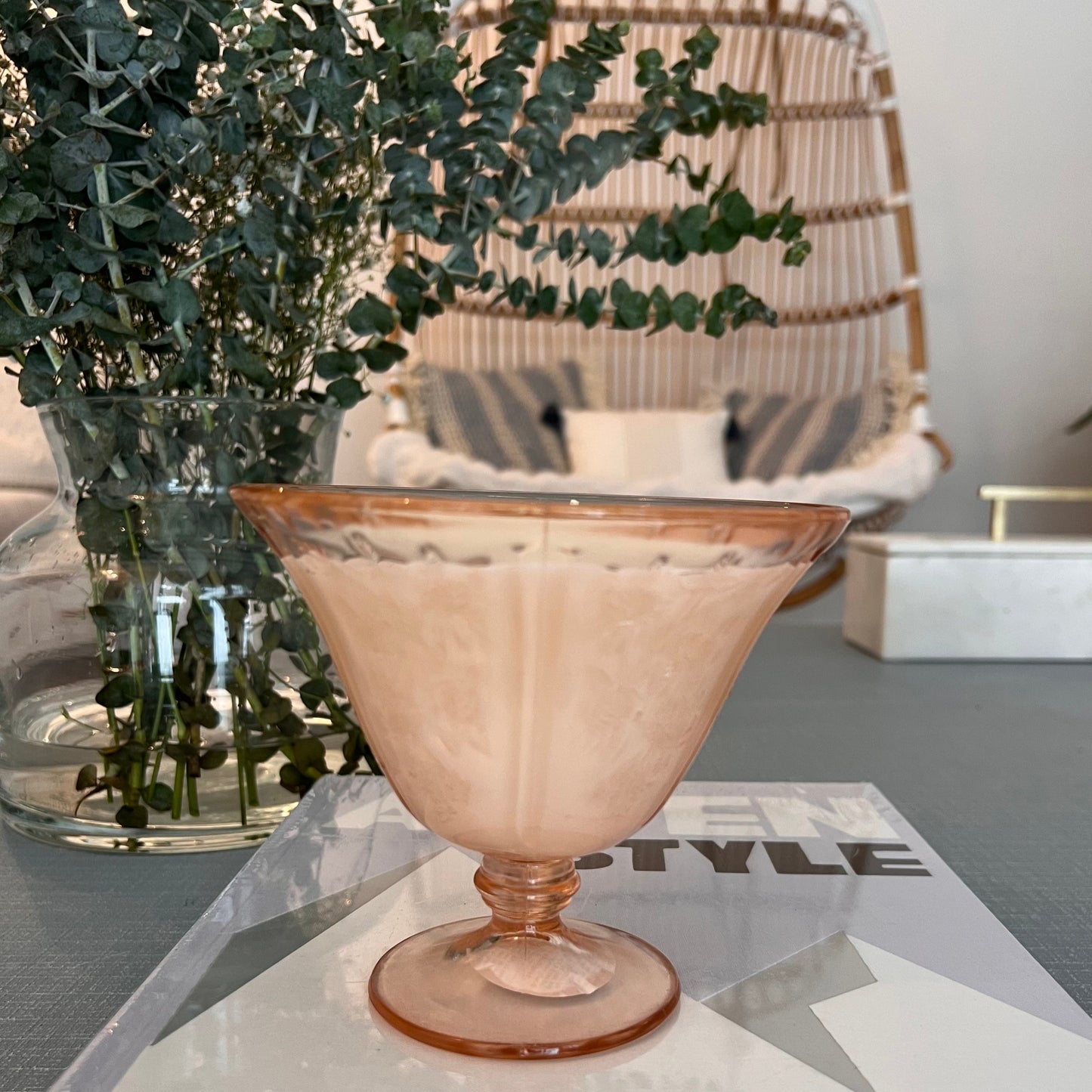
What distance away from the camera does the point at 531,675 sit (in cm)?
23

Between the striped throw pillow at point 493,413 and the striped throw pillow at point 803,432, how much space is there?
0.30 metres

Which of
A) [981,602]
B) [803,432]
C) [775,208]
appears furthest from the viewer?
[775,208]

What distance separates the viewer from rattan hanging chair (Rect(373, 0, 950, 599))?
1936 millimetres

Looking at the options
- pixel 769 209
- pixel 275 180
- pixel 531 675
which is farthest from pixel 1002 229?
pixel 531 675

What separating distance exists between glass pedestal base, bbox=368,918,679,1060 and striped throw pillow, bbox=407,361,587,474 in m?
1.62

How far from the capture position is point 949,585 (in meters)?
0.98

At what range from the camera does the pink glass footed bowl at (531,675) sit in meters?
0.21

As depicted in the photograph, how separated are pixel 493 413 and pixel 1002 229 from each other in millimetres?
1100

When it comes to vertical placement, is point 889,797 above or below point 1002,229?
below

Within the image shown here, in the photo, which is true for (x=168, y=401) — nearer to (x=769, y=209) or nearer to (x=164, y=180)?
(x=164, y=180)

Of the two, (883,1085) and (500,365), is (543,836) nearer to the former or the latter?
(883,1085)

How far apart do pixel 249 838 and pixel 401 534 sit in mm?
225

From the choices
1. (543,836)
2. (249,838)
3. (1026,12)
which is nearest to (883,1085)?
(543,836)

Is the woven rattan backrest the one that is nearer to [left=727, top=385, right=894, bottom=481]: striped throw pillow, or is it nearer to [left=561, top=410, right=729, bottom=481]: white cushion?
[left=727, top=385, right=894, bottom=481]: striped throw pillow
